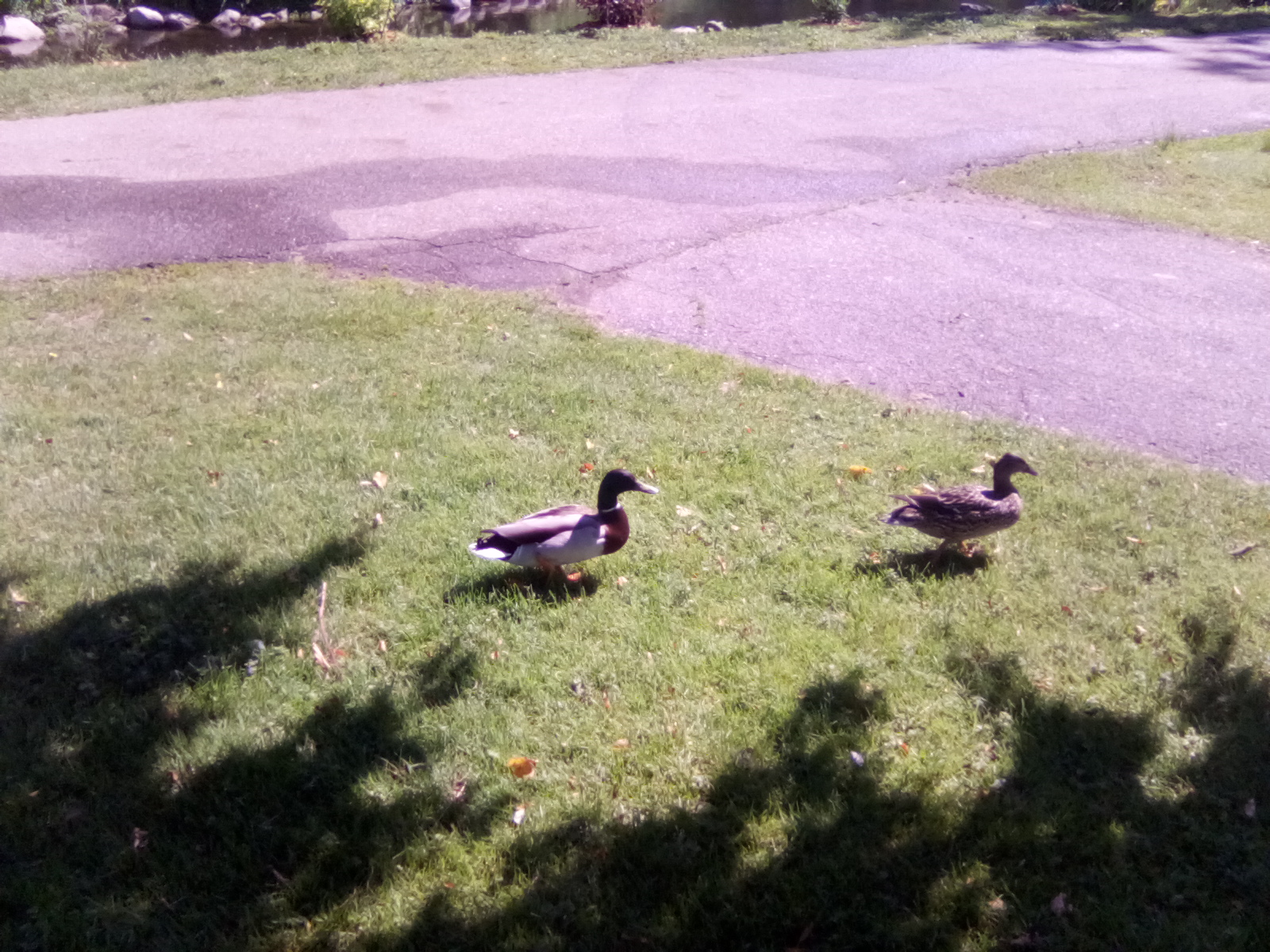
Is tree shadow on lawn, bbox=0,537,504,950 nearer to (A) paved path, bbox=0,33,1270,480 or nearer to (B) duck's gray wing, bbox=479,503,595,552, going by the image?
(B) duck's gray wing, bbox=479,503,595,552

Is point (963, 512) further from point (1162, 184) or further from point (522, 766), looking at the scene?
point (1162, 184)

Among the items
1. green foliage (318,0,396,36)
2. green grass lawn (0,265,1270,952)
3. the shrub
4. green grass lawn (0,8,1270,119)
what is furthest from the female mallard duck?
the shrub

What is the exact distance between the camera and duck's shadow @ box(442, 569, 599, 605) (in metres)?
4.28

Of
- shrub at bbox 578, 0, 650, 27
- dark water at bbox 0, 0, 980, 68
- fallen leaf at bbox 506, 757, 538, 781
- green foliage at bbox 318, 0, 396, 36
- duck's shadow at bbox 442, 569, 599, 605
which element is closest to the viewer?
fallen leaf at bbox 506, 757, 538, 781

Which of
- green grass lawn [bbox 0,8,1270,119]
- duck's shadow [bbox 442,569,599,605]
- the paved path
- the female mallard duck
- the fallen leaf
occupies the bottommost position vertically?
the fallen leaf

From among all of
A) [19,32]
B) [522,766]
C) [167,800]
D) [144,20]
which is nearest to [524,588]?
[522,766]

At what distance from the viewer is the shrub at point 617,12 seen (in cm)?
1852

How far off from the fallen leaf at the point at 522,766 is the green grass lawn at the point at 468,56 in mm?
11331

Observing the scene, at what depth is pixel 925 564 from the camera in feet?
15.0

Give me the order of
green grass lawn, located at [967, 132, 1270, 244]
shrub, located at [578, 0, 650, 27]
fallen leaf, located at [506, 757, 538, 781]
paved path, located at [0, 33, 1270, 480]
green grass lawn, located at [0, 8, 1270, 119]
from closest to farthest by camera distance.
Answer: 1. fallen leaf, located at [506, 757, 538, 781]
2. paved path, located at [0, 33, 1270, 480]
3. green grass lawn, located at [967, 132, 1270, 244]
4. green grass lawn, located at [0, 8, 1270, 119]
5. shrub, located at [578, 0, 650, 27]

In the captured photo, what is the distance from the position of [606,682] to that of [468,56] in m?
13.3

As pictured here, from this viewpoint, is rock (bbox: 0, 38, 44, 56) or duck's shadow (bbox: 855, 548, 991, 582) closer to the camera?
duck's shadow (bbox: 855, 548, 991, 582)

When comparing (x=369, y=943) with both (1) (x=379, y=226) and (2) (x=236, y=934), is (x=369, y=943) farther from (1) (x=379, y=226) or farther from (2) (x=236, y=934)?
(1) (x=379, y=226)

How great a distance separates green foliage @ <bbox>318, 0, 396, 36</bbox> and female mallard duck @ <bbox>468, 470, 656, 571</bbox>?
15173 mm
